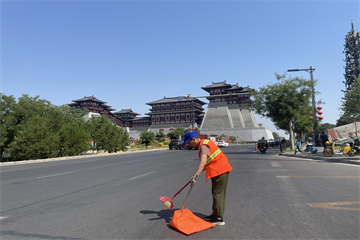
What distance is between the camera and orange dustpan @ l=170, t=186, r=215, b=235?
385cm

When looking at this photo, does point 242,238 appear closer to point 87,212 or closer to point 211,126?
point 87,212

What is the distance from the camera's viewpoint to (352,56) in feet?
200

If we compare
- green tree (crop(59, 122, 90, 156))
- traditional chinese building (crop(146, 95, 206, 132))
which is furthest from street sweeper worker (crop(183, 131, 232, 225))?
traditional chinese building (crop(146, 95, 206, 132))

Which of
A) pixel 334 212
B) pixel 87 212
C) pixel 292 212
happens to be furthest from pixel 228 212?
pixel 87 212

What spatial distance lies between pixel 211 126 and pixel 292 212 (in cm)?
7938

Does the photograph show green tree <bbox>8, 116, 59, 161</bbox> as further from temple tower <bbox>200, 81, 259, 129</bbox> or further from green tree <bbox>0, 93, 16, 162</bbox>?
temple tower <bbox>200, 81, 259, 129</bbox>

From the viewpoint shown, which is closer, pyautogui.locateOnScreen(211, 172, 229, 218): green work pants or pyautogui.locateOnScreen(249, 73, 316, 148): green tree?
pyautogui.locateOnScreen(211, 172, 229, 218): green work pants

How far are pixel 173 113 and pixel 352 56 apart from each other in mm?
51975

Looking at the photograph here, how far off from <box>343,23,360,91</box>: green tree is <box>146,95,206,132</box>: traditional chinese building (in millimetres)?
42230

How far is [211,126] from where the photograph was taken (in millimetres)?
83688

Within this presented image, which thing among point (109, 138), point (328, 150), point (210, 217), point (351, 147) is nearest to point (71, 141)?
point (109, 138)

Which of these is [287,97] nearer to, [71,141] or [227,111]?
[71,141]

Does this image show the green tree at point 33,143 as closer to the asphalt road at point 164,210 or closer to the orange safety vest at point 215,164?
the asphalt road at point 164,210

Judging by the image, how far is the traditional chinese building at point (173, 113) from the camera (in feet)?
282
